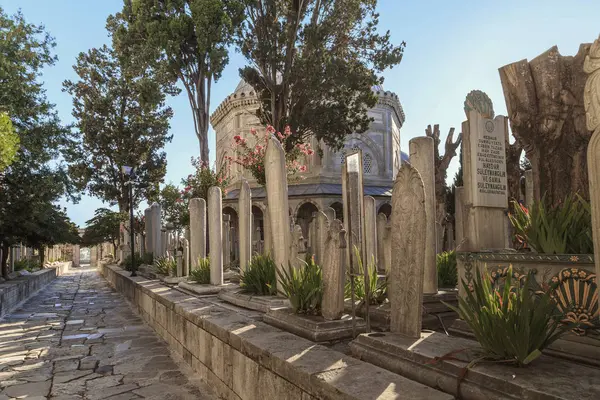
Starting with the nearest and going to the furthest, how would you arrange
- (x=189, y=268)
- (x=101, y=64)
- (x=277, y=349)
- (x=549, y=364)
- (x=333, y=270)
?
1. (x=549, y=364)
2. (x=277, y=349)
3. (x=333, y=270)
4. (x=189, y=268)
5. (x=101, y=64)

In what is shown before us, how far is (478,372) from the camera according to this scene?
250 centimetres

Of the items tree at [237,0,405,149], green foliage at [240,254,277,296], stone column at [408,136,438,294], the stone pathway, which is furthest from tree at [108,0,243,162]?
stone column at [408,136,438,294]

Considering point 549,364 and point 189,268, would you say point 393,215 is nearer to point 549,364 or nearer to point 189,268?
point 549,364

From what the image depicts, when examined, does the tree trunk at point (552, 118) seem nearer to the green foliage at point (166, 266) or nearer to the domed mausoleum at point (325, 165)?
the green foliage at point (166, 266)

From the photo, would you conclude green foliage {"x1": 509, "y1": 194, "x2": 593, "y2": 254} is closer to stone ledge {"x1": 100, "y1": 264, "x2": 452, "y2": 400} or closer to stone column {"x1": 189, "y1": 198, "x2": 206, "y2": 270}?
stone ledge {"x1": 100, "y1": 264, "x2": 452, "y2": 400}

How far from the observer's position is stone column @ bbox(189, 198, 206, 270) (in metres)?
10.0

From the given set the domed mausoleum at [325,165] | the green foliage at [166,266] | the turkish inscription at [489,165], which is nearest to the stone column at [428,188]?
the turkish inscription at [489,165]

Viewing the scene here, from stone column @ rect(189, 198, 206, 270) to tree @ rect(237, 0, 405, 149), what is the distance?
7203mm

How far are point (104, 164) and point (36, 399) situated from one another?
2836 cm

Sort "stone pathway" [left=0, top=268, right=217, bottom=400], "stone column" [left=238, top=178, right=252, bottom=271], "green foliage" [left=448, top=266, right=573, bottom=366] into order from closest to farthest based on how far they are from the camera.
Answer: "green foliage" [left=448, top=266, right=573, bottom=366] < "stone pathway" [left=0, top=268, right=217, bottom=400] < "stone column" [left=238, top=178, right=252, bottom=271]

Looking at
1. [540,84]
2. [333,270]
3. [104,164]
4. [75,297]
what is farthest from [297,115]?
[104,164]

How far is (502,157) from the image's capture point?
16.6ft

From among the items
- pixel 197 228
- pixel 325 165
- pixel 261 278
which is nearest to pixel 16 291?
pixel 197 228

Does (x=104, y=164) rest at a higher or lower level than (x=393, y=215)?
higher
